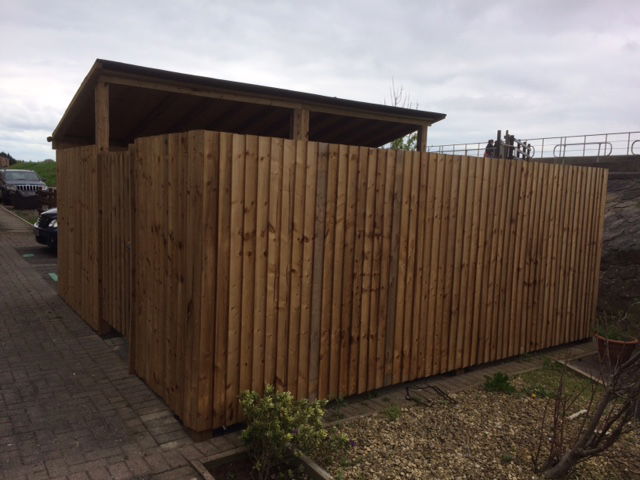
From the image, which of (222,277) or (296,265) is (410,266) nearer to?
(296,265)

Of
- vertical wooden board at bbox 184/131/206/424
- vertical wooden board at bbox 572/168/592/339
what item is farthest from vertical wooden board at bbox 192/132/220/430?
vertical wooden board at bbox 572/168/592/339

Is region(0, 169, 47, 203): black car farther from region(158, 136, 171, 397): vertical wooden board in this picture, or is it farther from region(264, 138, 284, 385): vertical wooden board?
region(264, 138, 284, 385): vertical wooden board

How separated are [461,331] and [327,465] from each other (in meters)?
2.64

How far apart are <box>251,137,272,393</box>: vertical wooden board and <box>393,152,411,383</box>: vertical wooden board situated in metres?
1.52

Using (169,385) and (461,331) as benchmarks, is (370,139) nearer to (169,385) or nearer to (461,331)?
(461,331)

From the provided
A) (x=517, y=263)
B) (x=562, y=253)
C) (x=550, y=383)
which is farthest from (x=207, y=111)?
(x=550, y=383)

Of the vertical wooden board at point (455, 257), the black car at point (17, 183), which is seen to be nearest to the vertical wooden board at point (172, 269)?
the vertical wooden board at point (455, 257)

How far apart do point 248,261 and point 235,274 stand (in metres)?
0.15

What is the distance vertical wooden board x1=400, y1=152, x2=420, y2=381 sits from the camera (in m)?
5.03

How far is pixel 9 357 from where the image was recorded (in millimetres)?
5684

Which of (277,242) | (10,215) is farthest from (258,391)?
(10,215)

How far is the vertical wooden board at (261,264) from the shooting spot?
13.1 feet

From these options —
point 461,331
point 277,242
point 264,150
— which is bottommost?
point 461,331

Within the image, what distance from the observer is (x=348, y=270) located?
4680 millimetres
